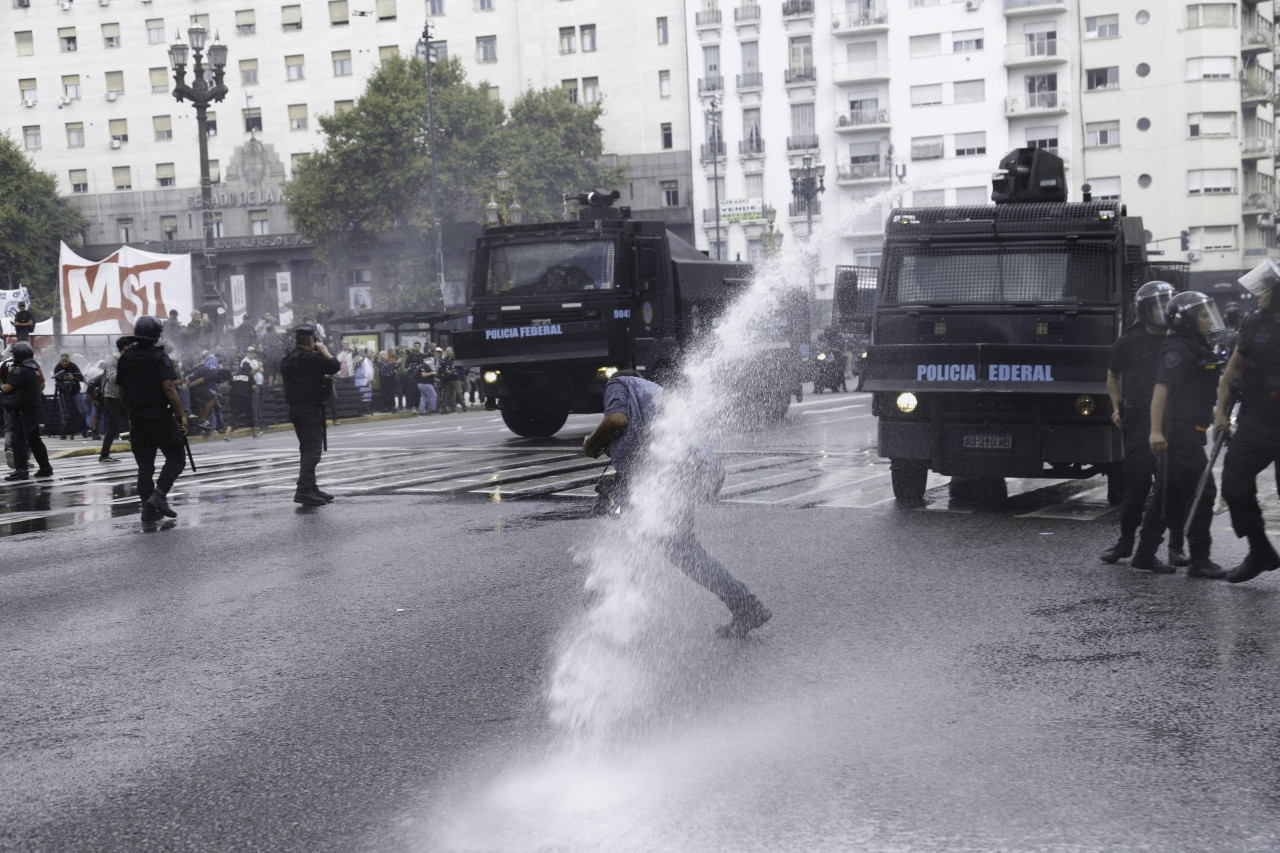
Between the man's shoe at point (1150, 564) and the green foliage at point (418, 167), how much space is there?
54259mm

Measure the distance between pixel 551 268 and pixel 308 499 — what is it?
8.22m

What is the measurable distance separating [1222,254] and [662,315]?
54353mm

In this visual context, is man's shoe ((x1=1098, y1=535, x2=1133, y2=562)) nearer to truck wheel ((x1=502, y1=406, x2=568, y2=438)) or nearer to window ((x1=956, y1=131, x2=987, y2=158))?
truck wheel ((x1=502, y1=406, x2=568, y2=438))

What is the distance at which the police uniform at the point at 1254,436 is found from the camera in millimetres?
7902

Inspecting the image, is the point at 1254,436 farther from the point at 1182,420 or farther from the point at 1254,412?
the point at 1182,420

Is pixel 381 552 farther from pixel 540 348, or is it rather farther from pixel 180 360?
pixel 180 360

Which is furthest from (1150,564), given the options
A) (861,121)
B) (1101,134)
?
(1101,134)

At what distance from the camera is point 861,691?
5941 mm

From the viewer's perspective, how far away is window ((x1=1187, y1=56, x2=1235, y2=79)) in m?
66.4

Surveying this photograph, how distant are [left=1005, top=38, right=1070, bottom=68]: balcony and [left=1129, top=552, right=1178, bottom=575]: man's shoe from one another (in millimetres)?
62698

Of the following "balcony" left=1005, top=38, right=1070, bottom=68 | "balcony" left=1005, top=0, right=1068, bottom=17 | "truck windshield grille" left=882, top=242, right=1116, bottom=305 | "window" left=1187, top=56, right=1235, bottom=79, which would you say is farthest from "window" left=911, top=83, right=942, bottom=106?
"truck windshield grille" left=882, top=242, right=1116, bottom=305

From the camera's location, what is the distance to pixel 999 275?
1209cm

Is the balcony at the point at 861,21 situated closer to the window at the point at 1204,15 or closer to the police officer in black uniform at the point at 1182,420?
the window at the point at 1204,15

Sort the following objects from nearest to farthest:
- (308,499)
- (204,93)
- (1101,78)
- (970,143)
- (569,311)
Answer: (308,499) → (569,311) → (204,93) → (1101,78) → (970,143)
